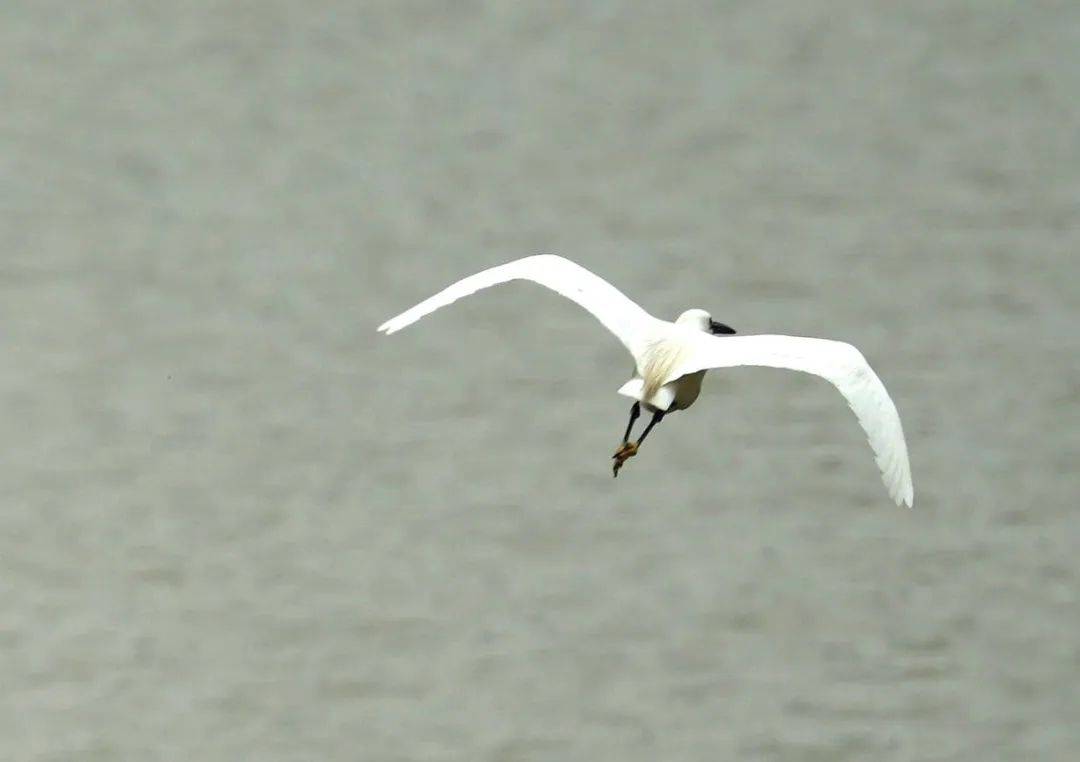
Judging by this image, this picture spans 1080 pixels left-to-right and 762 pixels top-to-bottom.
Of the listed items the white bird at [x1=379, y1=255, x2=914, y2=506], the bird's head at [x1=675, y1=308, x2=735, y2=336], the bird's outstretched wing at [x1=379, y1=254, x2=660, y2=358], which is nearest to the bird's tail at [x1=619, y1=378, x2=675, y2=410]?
the white bird at [x1=379, y1=255, x2=914, y2=506]

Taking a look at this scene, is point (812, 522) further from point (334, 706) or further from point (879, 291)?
point (334, 706)

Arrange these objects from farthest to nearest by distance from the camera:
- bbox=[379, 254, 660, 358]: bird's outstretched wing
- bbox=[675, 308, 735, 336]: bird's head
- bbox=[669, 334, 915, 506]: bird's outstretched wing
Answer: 1. bbox=[675, 308, 735, 336]: bird's head
2. bbox=[379, 254, 660, 358]: bird's outstretched wing
3. bbox=[669, 334, 915, 506]: bird's outstretched wing

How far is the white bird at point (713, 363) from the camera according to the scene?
5.65 metres

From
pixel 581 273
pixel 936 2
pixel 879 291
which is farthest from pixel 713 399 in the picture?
pixel 581 273

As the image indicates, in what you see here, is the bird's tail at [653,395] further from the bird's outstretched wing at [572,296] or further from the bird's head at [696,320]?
the bird's head at [696,320]

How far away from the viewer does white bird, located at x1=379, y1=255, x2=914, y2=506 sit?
5652 mm

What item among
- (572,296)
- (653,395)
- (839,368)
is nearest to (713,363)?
(653,395)

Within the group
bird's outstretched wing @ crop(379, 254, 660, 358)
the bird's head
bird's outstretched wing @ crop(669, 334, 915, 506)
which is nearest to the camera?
bird's outstretched wing @ crop(669, 334, 915, 506)

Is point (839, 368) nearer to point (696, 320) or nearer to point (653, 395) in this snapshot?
point (653, 395)

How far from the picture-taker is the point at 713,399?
36.4 ft

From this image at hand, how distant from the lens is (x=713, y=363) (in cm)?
573

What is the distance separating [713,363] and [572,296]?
0.76m

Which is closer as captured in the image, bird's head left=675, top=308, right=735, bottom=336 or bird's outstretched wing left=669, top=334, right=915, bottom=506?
bird's outstretched wing left=669, top=334, right=915, bottom=506

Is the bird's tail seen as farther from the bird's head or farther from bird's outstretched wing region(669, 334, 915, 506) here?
the bird's head
